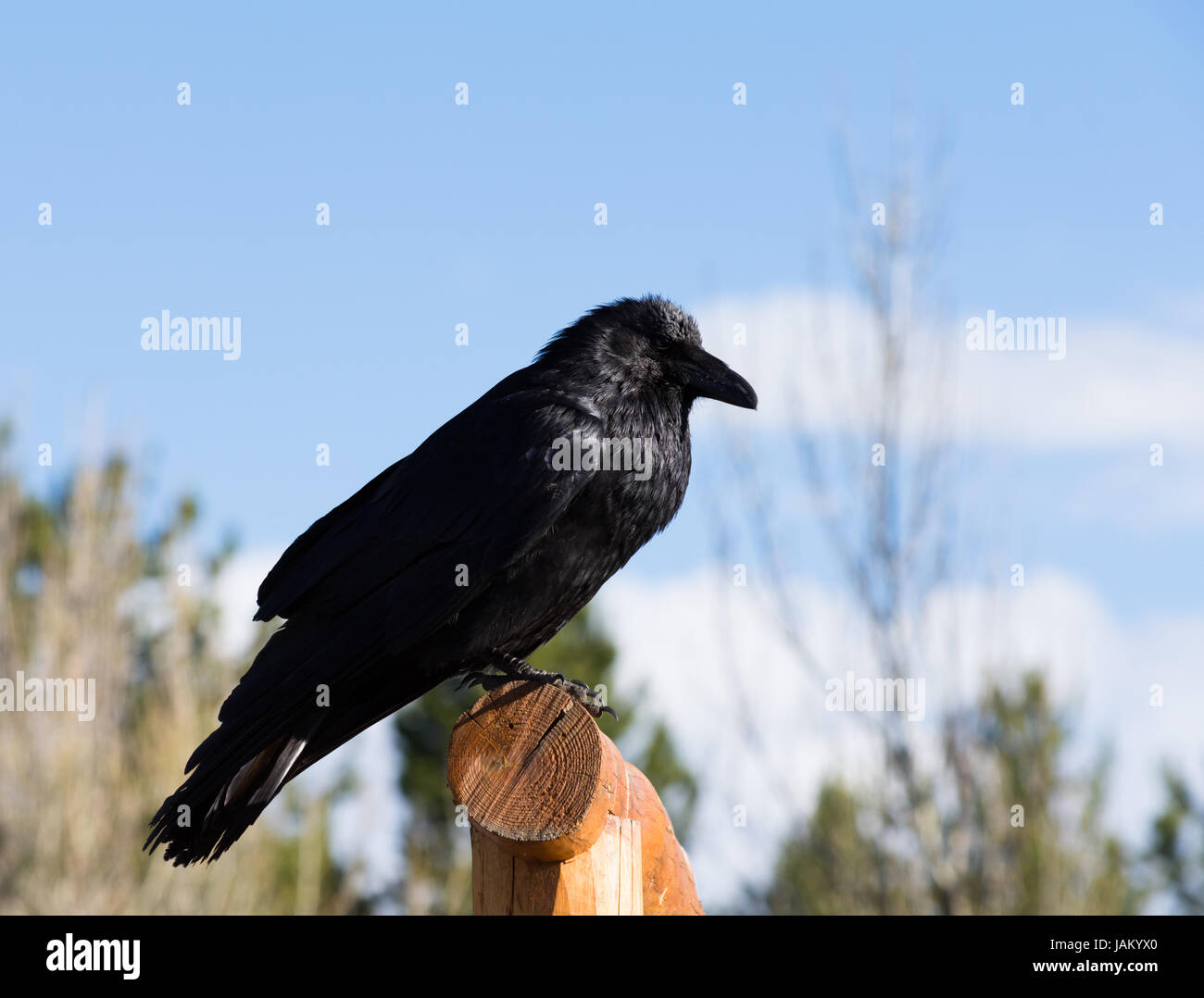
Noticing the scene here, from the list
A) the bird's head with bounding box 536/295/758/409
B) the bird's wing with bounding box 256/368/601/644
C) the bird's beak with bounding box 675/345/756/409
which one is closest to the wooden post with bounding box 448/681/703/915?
the bird's wing with bounding box 256/368/601/644

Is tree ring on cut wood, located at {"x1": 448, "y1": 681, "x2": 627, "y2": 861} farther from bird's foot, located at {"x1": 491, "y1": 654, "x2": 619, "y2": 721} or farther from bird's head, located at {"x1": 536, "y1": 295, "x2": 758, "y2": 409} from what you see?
bird's head, located at {"x1": 536, "y1": 295, "x2": 758, "y2": 409}

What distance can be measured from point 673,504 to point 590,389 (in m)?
0.54

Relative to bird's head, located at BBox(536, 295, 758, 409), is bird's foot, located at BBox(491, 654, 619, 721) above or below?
below

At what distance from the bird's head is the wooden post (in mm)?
1561

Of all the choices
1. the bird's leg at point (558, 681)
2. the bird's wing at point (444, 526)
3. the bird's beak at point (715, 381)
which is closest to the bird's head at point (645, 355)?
the bird's beak at point (715, 381)

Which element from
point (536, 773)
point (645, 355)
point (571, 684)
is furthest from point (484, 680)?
point (645, 355)

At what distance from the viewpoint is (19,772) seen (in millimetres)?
15195

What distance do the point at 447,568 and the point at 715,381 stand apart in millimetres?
1410

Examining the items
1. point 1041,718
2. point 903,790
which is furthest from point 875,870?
point 1041,718

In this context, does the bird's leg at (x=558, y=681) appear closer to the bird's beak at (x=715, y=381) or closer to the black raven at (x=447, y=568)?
the black raven at (x=447, y=568)

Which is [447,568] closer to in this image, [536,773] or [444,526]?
[444,526]

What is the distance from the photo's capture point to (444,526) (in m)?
4.34

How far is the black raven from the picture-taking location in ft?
13.0
